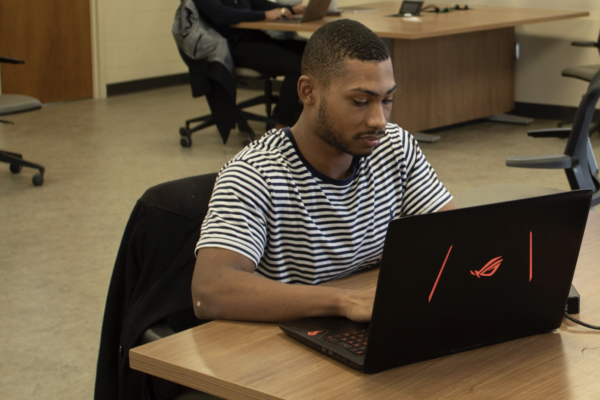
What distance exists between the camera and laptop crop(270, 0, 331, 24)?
4.31 meters

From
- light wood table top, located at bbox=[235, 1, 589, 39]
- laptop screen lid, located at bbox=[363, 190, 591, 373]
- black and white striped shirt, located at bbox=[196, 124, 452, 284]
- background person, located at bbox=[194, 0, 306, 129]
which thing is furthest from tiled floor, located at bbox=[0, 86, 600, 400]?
laptop screen lid, located at bbox=[363, 190, 591, 373]

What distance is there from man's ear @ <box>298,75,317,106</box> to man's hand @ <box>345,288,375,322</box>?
392mm

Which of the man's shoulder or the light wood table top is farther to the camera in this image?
the light wood table top

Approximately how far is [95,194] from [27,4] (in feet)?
8.87

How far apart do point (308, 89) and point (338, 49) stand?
98mm

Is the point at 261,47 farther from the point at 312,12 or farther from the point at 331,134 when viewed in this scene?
the point at 331,134

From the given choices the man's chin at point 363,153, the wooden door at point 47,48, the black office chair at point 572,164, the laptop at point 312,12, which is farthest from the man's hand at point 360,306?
the wooden door at point 47,48

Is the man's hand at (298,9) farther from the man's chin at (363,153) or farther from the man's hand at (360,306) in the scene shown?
the man's hand at (360,306)

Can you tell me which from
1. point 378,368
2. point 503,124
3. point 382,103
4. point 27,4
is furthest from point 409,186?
point 27,4

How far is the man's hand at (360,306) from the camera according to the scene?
1.04 metres

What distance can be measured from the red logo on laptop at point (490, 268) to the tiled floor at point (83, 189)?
1.44 meters

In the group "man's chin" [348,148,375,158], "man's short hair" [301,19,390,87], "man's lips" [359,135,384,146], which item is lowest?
"man's chin" [348,148,375,158]

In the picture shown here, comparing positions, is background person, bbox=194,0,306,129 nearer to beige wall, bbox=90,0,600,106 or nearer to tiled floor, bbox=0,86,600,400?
tiled floor, bbox=0,86,600,400

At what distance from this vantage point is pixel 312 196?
1.28 metres
